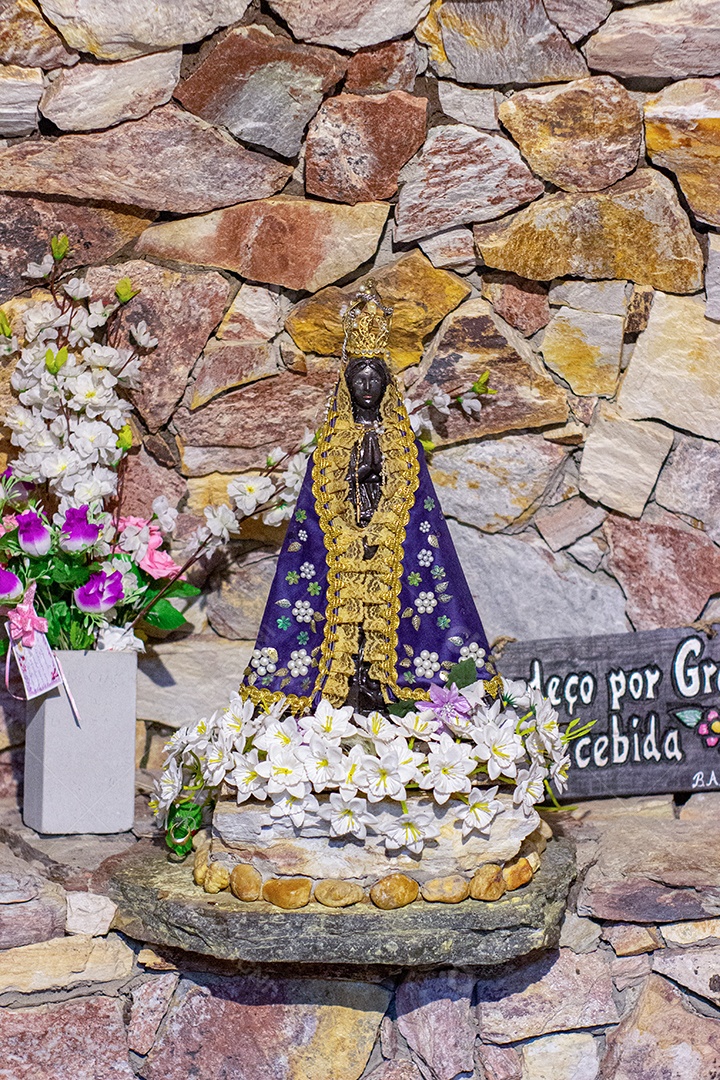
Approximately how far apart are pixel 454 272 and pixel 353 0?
2.22 feet

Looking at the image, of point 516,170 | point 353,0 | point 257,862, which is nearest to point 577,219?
point 516,170

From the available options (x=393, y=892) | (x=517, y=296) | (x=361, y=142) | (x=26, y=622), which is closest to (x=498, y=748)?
(x=393, y=892)

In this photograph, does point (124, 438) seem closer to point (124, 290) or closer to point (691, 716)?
point (124, 290)

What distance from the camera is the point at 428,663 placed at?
244cm

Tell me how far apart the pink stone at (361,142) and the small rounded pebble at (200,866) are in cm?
157

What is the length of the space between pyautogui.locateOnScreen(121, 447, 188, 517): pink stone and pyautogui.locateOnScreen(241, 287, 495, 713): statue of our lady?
20.7 inches

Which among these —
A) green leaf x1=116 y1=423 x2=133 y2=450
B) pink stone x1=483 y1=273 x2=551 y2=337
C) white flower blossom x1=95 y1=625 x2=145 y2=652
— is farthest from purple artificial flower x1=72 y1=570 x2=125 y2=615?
pink stone x1=483 y1=273 x2=551 y2=337

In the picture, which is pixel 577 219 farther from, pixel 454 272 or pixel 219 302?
pixel 219 302

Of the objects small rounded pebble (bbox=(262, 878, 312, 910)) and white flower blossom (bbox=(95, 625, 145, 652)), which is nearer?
small rounded pebble (bbox=(262, 878, 312, 910))

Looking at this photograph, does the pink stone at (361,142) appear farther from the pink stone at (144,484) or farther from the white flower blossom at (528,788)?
the white flower blossom at (528,788)

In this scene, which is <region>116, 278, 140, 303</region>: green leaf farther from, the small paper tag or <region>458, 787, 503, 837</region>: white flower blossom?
<region>458, 787, 503, 837</region>: white flower blossom

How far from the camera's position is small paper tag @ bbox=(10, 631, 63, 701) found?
8.30 feet

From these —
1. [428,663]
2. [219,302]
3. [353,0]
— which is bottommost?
[428,663]

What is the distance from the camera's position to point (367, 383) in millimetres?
2525
